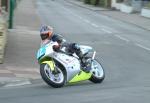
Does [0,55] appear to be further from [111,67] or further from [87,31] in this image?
→ [87,31]

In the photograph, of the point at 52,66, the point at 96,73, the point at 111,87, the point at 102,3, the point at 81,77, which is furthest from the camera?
the point at 102,3

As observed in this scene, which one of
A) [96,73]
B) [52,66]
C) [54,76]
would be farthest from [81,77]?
[52,66]

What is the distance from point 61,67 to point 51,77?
1.28 ft

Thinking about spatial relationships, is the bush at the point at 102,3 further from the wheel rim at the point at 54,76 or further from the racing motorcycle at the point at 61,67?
the wheel rim at the point at 54,76

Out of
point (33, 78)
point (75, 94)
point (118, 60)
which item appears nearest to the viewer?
point (75, 94)

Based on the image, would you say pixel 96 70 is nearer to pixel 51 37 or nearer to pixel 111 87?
pixel 111 87

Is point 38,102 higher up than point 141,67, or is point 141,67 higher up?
point 38,102

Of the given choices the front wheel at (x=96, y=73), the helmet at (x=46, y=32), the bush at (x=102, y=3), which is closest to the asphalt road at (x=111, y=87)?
the front wheel at (x=96, y=73)

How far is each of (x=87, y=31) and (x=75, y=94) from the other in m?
20.0

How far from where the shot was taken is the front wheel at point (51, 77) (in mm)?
11984

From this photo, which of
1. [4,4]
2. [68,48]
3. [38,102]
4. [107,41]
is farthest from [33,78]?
[4,4]

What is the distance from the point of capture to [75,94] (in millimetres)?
11188

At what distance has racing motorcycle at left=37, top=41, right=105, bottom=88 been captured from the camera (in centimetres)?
1207

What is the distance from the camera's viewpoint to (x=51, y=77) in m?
12.1
